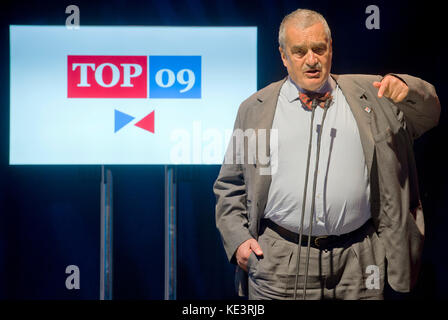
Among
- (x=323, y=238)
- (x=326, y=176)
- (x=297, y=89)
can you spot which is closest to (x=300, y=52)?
(x=297, y=89)

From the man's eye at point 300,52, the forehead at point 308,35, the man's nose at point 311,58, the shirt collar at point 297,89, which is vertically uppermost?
the forehead at point 308,35

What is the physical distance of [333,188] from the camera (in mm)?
1604

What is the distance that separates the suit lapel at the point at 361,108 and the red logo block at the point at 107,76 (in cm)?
→ 129

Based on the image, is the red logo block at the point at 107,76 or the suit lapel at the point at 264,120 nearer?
the suit lapel at the point at 264,120

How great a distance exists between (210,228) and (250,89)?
1.01m

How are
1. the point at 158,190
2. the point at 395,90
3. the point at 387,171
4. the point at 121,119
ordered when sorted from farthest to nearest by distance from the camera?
the point at 158,190 → the point at 121,119 → the point at 387,171 → the point at 395,90

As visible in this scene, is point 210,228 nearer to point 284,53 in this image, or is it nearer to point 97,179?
point 97,179

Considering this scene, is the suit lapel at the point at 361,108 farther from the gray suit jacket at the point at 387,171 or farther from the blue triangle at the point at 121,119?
the blue triangle at the point at 121,119

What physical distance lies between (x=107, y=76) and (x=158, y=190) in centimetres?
86

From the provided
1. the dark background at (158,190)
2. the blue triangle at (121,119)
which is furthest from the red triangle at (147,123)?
the dark background at (158,190)

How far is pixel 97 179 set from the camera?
3113 millimetres

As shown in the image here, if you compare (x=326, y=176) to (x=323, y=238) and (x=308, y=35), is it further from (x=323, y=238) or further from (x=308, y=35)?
(x=308, y=35)

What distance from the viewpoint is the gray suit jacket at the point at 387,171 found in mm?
1594
